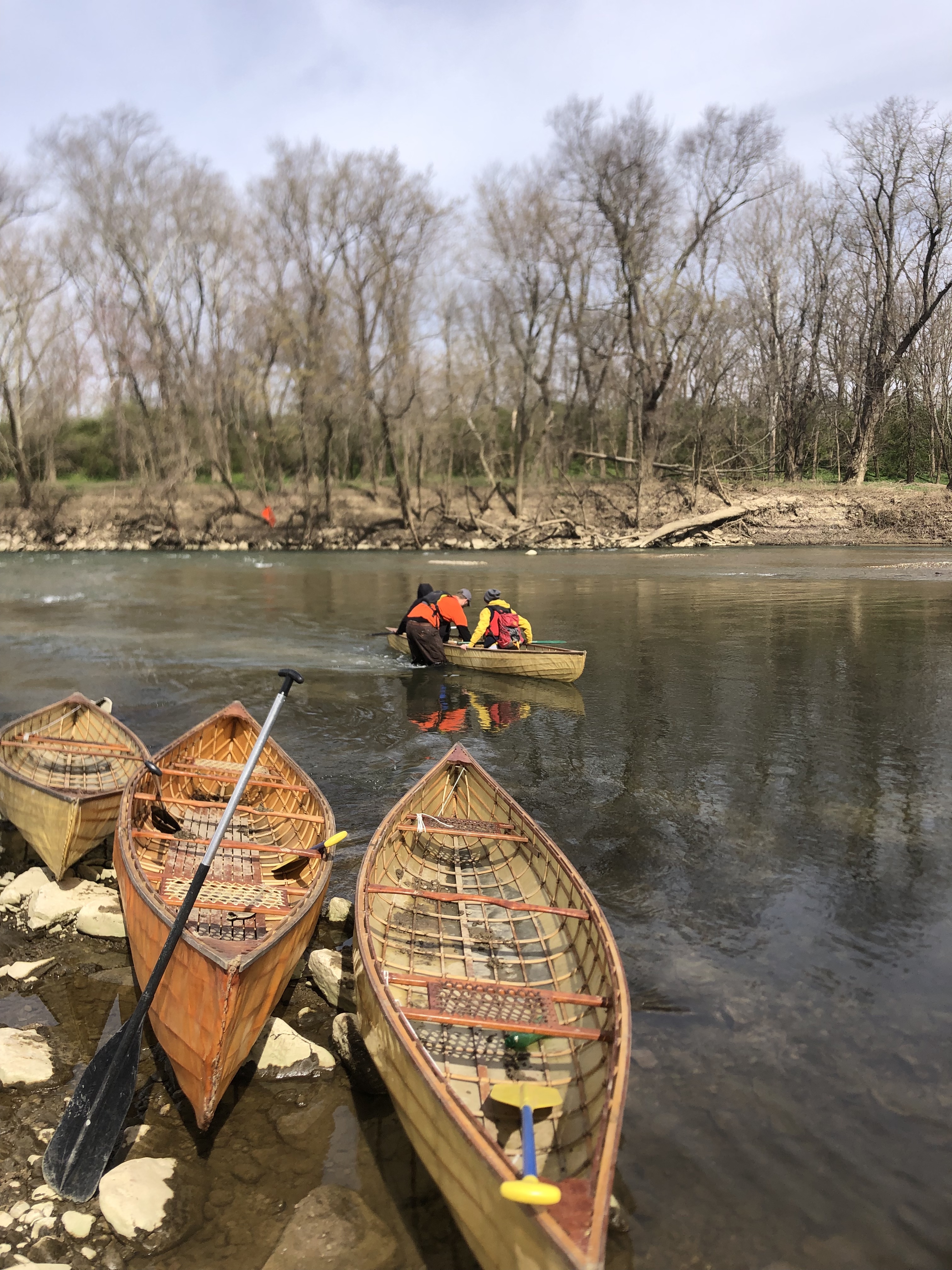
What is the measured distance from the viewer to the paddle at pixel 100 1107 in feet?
11.5

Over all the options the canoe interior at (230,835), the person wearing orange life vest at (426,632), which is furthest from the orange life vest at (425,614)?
the canoe interior at (230,835)

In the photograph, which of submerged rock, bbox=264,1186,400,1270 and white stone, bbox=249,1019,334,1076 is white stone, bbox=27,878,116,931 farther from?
submerged rock, bbox=264,1186,400,1270

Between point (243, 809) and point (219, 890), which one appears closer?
point (219, 890)

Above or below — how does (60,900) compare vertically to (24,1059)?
above

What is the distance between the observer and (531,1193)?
2.57 meters

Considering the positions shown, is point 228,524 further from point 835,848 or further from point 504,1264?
point 504,1264

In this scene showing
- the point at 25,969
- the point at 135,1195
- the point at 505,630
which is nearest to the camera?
the point at 135,1195

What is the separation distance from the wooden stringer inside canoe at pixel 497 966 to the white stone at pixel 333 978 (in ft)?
1.48

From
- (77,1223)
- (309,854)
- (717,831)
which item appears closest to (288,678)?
(309,854)

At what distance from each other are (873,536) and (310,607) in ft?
84.8

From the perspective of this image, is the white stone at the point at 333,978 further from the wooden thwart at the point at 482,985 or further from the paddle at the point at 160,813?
the paddle at the point at 160,813

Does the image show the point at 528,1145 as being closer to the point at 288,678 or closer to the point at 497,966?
the point at 497,966

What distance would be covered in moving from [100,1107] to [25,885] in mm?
3142

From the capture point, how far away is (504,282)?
38.2m
